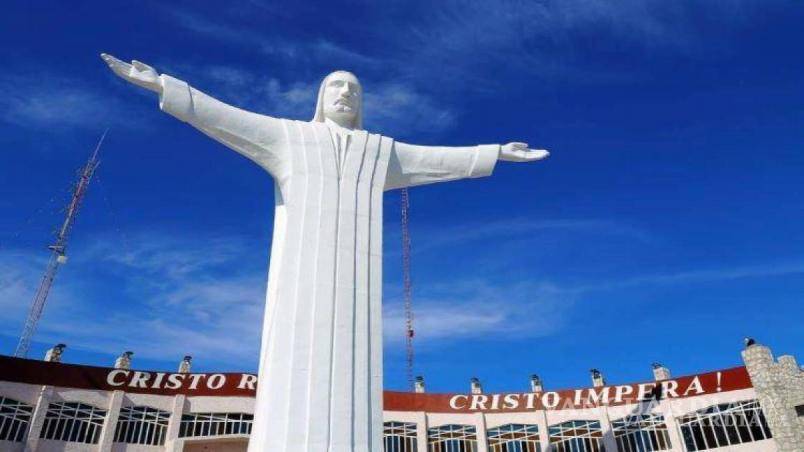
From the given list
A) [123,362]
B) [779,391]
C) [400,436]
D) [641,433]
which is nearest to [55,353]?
[123,362]

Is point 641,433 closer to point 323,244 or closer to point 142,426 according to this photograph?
point 142,426

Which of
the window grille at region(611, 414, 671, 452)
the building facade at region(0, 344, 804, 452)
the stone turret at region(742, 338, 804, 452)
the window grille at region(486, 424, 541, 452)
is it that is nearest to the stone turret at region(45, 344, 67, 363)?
the building facade at region(0, 344, 804, 452)

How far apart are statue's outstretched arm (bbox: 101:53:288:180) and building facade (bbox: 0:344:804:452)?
19880 millimetres

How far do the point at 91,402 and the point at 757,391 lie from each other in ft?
95.6

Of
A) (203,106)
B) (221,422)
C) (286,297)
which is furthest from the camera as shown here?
(221,422)

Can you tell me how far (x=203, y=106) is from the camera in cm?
864

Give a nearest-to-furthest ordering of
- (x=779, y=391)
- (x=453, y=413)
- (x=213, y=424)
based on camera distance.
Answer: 1. (x=779, y=391)
2. (x=213, y=424)
3. (x=453, y=413)

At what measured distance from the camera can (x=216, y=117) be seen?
8.74m

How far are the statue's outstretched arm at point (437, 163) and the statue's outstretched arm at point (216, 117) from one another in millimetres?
2089

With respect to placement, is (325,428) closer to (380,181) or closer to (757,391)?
(380,181)

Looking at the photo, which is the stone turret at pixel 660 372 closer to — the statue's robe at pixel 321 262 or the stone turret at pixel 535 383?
the stone turret at pixel 535 383

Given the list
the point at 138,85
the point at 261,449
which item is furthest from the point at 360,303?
the point at 138,85

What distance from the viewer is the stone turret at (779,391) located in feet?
78.3

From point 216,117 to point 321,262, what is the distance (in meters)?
2.79
